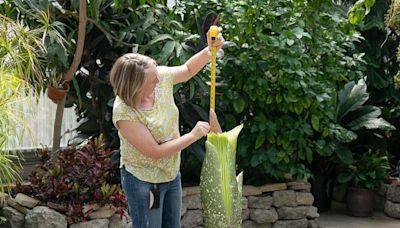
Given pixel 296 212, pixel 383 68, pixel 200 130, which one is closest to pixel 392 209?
pixel 296 212

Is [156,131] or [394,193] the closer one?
[156,131]

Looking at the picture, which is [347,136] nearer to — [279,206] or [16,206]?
[279,206]

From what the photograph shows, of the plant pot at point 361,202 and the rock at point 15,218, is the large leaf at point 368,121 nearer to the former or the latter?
the plant pot at point 361,202

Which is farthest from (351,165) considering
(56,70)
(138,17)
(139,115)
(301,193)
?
(139,115)

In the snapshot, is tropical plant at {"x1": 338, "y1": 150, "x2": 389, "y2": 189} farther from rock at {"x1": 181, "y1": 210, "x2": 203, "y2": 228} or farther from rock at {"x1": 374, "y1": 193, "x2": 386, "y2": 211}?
rock at {"x1": 181, "y1": 210, "x2": 203, "y2": 228}

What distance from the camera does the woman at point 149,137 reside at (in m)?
2.47

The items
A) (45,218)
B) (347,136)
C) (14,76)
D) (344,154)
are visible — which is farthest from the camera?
(344,154)

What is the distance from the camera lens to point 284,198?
15.4 ft

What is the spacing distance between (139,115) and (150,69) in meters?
0.19

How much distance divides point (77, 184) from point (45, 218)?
0.87ft

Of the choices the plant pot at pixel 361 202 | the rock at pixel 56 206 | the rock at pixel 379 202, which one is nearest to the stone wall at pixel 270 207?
the rock at pixel 56 206

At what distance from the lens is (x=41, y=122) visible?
15.4 ft

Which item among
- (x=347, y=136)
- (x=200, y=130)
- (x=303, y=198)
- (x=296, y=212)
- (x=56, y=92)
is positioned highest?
(x=56, y=92)

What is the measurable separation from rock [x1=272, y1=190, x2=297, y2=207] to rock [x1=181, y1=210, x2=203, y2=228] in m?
0.66
